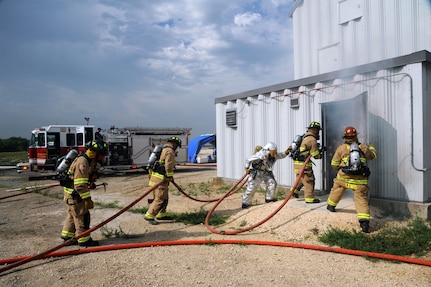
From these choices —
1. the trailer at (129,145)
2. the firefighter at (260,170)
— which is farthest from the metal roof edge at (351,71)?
the trailer at (129,145)

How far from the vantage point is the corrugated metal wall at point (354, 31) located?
26.3ft

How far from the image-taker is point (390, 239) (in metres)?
4.69

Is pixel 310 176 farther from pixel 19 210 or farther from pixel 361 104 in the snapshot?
pixel 19 210

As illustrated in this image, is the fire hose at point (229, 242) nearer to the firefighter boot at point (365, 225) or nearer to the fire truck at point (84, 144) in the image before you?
the firefighter boot at point (365, 225)

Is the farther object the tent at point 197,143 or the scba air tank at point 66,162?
the tent at point 197,143

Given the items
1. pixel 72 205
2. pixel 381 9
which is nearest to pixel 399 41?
pixel 381 9

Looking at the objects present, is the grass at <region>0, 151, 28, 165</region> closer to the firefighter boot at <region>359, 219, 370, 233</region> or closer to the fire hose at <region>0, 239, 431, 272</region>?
the fire hose at <region>0, 239, 431, 272</region>

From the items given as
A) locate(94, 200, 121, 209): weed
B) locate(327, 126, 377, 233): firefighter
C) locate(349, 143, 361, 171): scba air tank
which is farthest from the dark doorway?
locate(94, 200, 121, 209): weed

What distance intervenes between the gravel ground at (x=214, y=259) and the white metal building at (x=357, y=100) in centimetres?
105

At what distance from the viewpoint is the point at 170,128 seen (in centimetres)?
1795

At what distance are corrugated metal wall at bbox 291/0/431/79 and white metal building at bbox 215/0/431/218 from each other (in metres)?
0.02

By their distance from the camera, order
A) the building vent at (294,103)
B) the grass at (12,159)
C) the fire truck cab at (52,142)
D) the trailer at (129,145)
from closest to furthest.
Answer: the building vent at (294,103) → the fire truck cab at (52,142) → the trailer at (129,145) → the grass at (12,159)

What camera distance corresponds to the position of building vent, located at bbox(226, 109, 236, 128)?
10.4 meters

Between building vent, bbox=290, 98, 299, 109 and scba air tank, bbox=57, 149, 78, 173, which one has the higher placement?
building vent, bbox=290, 98, 299, 109
